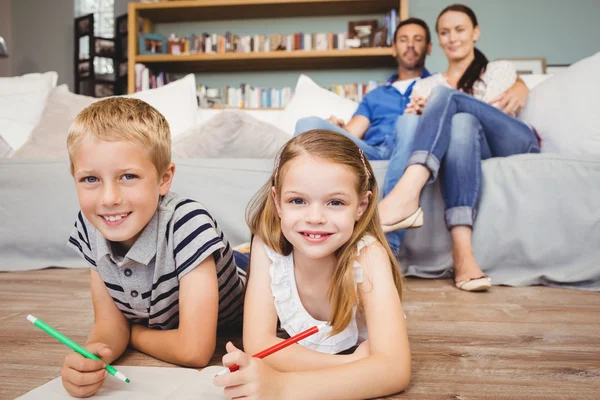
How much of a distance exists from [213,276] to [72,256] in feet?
3.88

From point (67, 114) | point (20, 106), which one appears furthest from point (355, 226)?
point (20, 106)

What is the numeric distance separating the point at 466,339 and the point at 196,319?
0.53 metres

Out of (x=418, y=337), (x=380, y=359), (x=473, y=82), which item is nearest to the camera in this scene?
(x=380, y=359)

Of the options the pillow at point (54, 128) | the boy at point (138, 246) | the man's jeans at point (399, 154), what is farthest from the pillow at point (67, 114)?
the boy at point (138, 246)

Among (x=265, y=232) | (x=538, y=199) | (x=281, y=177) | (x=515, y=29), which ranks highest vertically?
(x=515, y=29)

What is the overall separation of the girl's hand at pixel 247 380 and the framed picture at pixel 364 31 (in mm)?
3602

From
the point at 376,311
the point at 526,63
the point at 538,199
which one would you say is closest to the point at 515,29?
the point at 526,63

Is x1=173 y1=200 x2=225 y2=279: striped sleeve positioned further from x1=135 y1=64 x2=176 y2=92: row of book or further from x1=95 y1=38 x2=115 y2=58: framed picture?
x1=95 y1=38 x2=115 y2=58: framed picture

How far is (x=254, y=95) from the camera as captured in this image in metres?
4.09

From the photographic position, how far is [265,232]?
844mm

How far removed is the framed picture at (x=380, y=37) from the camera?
3.77 metres

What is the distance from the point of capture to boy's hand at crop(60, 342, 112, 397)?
64 cm

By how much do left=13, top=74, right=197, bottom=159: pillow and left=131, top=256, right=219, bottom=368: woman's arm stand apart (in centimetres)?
134

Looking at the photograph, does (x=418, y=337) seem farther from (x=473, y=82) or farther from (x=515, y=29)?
(x=515, y=29)
